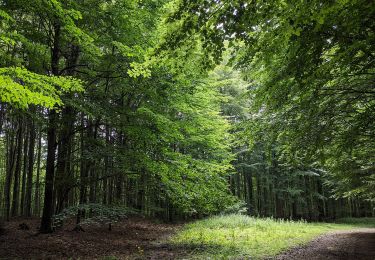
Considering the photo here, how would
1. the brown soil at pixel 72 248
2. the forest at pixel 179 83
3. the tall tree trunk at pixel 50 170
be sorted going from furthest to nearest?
1. the tall tree trunk at pixel 50 170
2. the brown soil at pixel 72 248
3. the forest at pixel 179 83

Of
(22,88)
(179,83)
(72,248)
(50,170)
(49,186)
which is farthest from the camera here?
(179,83)

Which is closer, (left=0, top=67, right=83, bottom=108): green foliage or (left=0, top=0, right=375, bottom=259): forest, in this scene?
(left=0, top=0, right=375, bottom=259): forest

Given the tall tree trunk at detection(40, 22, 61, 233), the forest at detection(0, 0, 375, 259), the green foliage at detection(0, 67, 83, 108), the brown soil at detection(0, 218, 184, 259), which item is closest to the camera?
the forest at detection(0, 0, 375, 259)

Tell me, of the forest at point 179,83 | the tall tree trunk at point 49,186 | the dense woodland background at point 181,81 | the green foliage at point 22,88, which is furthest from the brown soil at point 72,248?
the green foliage at point 22,88

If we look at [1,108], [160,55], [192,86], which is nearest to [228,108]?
[192,86]

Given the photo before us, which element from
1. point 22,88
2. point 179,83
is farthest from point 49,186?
point 22,88

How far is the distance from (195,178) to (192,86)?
402cm

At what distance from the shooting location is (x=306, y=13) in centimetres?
388

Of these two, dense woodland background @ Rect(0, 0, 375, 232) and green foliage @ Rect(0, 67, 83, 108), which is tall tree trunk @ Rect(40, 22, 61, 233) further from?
green foliage @ Rect(0, 67, 83, 108)

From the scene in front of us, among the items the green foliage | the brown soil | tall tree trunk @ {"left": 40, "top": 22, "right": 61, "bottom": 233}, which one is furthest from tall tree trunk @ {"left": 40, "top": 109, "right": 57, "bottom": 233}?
the green foliage

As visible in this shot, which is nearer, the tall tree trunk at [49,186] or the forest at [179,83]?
the forest at [179,83]

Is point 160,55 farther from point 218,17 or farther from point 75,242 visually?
point 75,242

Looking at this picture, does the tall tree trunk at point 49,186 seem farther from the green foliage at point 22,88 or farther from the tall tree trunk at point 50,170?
the green foliage at point 22,88

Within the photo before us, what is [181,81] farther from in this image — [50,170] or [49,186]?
[49,186]
